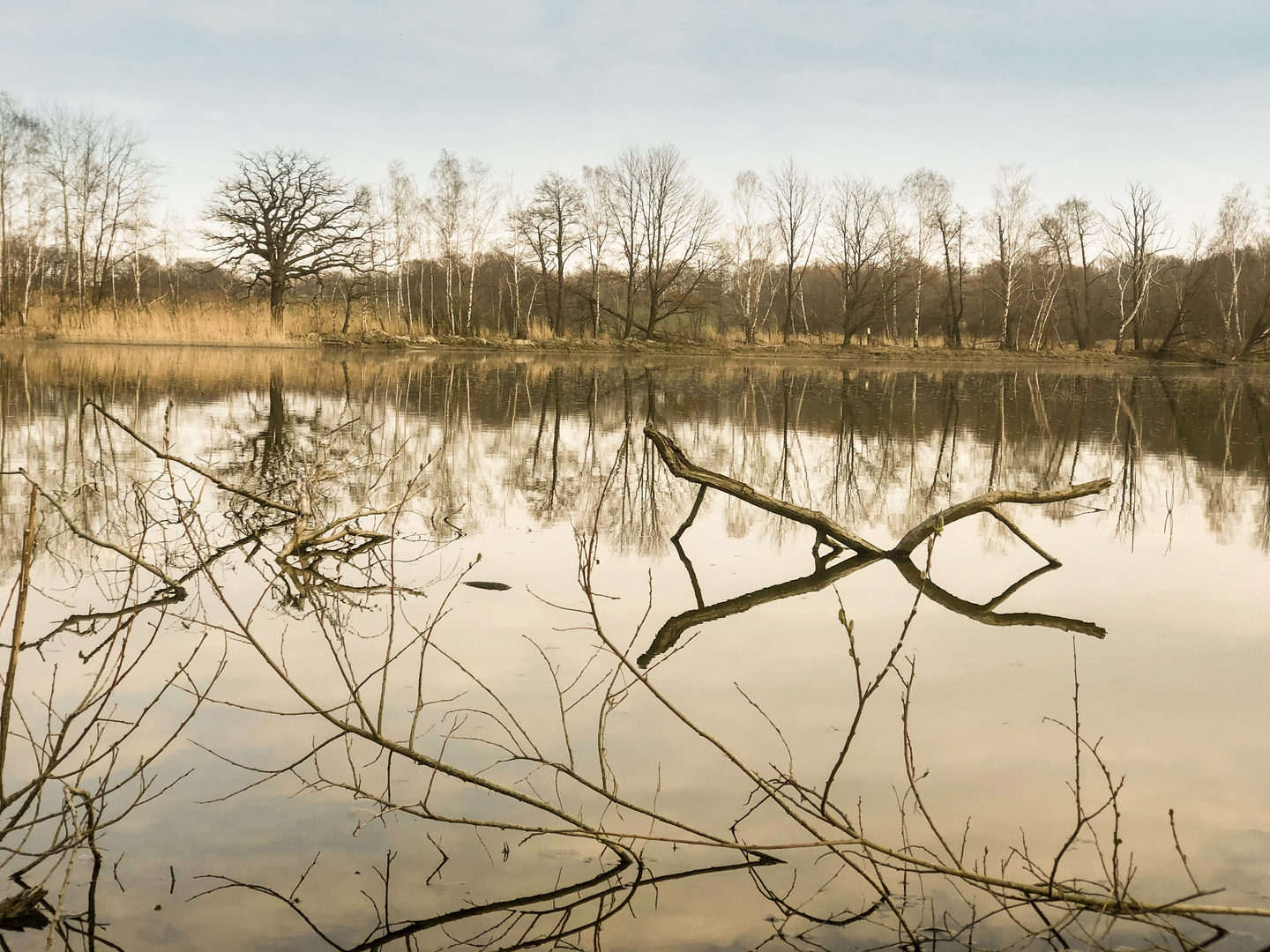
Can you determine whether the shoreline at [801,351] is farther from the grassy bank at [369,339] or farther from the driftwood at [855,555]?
the driftwood at [855,555]

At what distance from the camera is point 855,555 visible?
749 cm

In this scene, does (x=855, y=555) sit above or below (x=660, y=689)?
above

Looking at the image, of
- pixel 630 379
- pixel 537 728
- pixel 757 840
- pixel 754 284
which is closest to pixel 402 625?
pixel 537 728

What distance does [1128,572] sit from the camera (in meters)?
7.25

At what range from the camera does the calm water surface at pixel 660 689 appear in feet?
9.58

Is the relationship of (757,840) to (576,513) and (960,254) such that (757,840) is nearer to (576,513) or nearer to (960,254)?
(576,513)

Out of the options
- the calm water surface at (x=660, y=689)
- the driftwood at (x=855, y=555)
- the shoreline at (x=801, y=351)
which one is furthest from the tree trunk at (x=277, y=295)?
the driftwood at (x=855, y=555)

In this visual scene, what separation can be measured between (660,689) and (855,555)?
10.9 ft

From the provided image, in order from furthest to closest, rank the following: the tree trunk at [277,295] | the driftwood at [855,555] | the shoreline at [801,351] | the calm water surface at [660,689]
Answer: the shoreline at [801,351] → the tree trunk at [277,295] → the driftwood at [855,555] → the calm water surface at [660,689]

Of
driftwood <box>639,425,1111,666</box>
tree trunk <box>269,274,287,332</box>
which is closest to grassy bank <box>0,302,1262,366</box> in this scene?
tree trunk <box>269,274,287,332</box>

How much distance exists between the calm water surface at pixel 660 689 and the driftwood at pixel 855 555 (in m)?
0.05

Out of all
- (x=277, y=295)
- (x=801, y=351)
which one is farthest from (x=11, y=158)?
(x=801, y=351)

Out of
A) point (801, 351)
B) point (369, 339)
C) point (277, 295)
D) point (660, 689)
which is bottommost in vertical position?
point (660, 689)

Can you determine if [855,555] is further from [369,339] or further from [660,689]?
[369,339]
